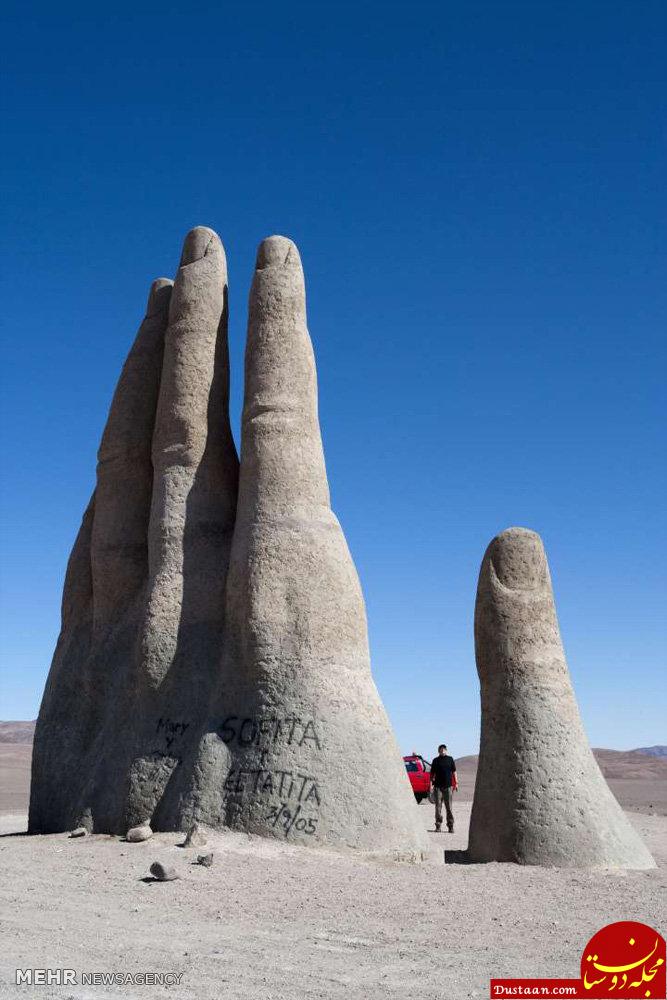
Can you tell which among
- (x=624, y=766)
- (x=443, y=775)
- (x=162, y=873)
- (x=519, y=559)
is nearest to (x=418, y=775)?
(x=443, y=775)

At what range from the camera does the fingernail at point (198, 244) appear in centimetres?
1339

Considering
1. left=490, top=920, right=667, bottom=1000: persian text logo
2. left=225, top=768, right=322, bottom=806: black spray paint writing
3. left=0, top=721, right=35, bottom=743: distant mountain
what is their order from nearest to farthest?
1. left=490, top=920, right=667, bottom=1000: persian text logo
2. left=225, top=768, right=322, bottom=806: black spray paint writing
3. left=0, top=721, right=35, bottom=743: distant mountain

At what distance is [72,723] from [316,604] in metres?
3.83

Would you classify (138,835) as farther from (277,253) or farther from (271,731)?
(277,253)

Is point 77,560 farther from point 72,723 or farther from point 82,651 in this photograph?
point 72,723

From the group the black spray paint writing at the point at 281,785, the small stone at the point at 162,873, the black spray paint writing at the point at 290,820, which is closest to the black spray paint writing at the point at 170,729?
the black spray paint writing at the point at 281,785

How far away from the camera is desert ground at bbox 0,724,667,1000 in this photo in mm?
6117

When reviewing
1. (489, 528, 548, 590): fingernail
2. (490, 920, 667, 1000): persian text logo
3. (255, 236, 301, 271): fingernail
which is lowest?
(490, 920, 667, 1000): persian text logo

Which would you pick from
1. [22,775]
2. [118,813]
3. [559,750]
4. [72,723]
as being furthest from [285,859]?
[22,775]

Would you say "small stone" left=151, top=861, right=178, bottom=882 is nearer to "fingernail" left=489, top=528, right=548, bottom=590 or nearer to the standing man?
"fingernail" left=489, top=528, right=548, bottom=590

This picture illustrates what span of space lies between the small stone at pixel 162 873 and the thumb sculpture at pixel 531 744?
12.7 feet

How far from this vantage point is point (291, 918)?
7.76 m

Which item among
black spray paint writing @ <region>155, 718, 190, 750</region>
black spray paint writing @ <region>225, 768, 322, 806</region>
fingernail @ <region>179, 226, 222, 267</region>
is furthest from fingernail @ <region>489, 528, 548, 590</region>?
fingernail @ <region>179, 226, 222, 267</region>

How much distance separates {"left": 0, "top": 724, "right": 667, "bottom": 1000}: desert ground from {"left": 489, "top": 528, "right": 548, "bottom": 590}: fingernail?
3.13m
